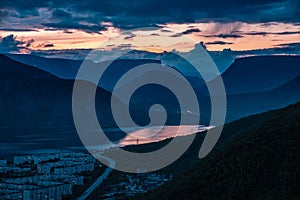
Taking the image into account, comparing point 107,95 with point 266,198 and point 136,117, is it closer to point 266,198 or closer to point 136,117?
point 136,117

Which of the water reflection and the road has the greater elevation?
the water reflection

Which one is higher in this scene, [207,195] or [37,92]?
[37,92]

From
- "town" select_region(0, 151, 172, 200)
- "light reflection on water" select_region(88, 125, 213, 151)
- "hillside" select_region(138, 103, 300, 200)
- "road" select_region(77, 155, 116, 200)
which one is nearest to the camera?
"hillside" select_region(138, 103, 300, 200)

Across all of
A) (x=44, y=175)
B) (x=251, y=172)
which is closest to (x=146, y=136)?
(x=44, y=175)

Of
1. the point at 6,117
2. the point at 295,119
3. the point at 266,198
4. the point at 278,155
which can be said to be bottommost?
the point at 266,198

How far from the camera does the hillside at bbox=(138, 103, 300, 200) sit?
26.5 meters

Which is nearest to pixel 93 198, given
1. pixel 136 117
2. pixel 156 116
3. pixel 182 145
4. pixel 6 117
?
pixel 182 145

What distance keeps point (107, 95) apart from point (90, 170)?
134836 millimetres

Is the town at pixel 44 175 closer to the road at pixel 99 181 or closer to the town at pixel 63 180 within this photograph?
the town at pixel 63 180

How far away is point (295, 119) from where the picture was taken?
113ft

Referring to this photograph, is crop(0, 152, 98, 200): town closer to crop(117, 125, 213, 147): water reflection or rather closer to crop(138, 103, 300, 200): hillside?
crop(138, 103, 300, 200): hillside

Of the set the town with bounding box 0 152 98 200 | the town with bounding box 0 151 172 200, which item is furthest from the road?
the town with bounding box 0 152 98 200


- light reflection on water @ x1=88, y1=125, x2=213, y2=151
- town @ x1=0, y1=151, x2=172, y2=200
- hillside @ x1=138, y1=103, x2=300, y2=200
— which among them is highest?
light reflection on water @ x1=88, y1=125, x2=213, y2=151

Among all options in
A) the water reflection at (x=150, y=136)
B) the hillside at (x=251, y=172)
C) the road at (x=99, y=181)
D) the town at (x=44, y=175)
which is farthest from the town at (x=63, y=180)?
the water reflection at (x=150, y=136)
